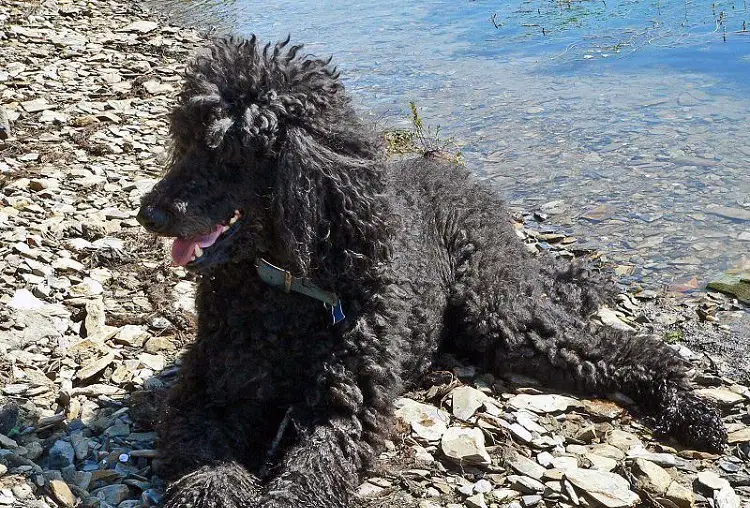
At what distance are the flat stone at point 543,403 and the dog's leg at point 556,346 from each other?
0.15 meters

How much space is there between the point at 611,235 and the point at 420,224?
289cm

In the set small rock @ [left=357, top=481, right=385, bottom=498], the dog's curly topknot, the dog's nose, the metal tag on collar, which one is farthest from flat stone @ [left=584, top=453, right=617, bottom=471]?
the dog's nose

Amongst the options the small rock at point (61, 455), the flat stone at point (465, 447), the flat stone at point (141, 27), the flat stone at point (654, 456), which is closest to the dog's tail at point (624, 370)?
the flat stone at point (654, 456)

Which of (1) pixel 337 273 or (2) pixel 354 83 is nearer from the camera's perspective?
(1) pixel 337 273

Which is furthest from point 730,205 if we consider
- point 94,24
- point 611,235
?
point 94,24

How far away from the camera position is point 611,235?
7.26 metres

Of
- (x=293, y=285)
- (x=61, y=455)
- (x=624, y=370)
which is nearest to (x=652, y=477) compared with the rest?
(x=624, y=370)

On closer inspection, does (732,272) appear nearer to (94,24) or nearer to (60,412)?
(60,412)

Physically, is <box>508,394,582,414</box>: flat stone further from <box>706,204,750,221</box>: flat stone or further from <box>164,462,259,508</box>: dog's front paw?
<box>706,204,750,221</box>: flat stone

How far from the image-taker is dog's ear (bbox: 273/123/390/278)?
146 inches

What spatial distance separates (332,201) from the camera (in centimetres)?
383

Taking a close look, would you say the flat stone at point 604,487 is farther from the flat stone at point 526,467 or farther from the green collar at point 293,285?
the green collar at point 293,285

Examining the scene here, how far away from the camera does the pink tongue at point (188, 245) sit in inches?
144

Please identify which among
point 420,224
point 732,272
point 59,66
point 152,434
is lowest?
point 732,272
